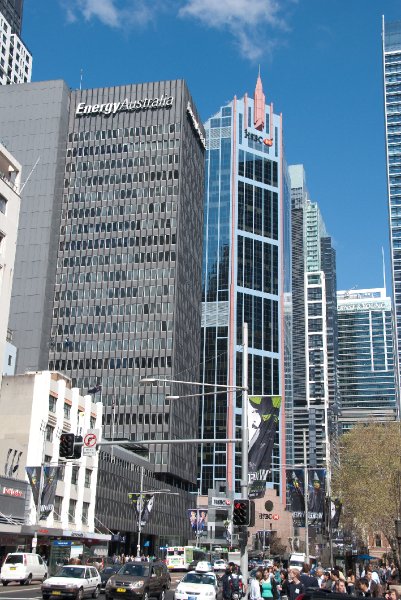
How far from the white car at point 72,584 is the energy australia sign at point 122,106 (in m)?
125

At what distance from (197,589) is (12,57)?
170 meters

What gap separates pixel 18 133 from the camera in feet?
477

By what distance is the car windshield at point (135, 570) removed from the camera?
107ft

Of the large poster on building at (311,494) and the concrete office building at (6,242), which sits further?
the concrete office building at (6,242)

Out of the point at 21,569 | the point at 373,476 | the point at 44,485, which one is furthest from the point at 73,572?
the point at 373,476

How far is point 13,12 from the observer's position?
605 feet

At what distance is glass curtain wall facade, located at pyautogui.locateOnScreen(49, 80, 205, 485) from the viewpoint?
445 ft

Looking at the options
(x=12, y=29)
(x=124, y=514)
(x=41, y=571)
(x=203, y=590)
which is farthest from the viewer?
(x=12, y=29)

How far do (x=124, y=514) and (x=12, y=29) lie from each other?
424ft

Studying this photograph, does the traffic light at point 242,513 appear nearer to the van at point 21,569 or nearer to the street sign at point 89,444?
the street sign at point 89,444

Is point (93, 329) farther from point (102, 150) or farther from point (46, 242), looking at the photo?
point (102, 150)

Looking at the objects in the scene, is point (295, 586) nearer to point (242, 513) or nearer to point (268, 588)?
point (268, 588)

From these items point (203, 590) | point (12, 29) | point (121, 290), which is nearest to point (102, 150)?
point (121, 290)

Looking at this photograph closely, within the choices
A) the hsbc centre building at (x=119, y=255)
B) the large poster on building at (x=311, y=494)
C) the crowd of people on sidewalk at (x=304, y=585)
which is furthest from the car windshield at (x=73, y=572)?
the hsbc centre building at (x=119, y=255)
